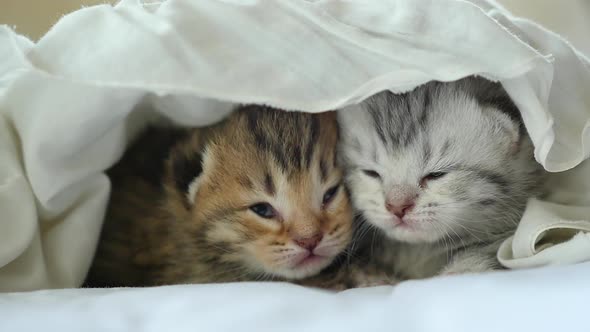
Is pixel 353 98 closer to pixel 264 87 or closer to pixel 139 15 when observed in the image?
pixel 264 87

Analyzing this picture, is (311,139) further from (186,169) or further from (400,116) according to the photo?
(186,169)

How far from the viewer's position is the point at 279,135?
3.36ft

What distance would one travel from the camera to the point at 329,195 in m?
1.05

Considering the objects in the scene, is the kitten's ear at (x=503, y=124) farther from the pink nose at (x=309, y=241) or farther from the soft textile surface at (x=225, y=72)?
the pink nose at (x=309, y=241)

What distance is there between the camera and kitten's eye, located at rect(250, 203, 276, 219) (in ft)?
3.39

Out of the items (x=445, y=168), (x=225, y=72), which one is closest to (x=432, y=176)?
(x=445, y=168)

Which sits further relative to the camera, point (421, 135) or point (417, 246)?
point (417, 246)

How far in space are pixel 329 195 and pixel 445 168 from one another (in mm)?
209

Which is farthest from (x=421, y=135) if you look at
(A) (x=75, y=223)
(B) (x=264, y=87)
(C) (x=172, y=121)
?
(A) (x=75, y=223)

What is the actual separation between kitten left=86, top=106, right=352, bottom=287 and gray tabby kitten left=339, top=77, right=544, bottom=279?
2.8 inches

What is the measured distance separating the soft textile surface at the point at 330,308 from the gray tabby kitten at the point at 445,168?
207 mm

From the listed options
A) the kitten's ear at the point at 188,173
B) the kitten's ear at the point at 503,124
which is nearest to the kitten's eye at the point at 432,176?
the kitten's ear at the point at 503,124

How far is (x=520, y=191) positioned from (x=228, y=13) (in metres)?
0.59

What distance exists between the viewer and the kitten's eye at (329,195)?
1037mm
